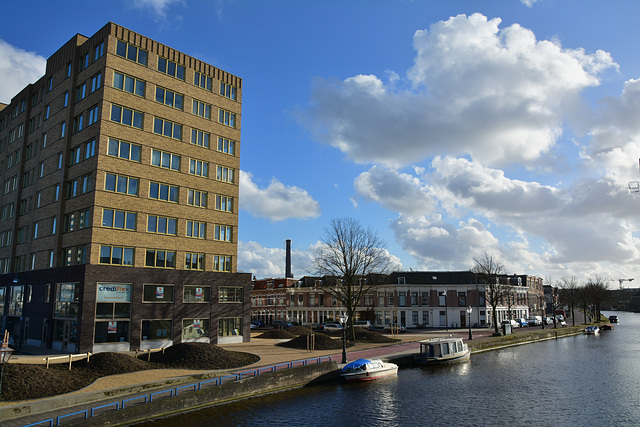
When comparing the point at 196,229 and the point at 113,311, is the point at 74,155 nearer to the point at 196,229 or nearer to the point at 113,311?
the point at 196,229

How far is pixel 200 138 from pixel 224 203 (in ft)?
27.1

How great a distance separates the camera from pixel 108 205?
1833 inches

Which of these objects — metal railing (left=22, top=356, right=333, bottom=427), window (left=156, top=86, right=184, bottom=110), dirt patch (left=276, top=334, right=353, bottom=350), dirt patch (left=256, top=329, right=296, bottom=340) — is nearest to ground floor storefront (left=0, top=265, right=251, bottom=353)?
dirt patch (left=256, top=329, right=296, bottom=340)

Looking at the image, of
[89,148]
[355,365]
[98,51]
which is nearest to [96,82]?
[98,51]

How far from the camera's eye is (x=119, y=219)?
155 ft

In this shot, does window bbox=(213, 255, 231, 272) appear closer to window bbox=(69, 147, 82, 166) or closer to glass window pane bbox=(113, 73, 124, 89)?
window bbox=(69, 147, 82, 166)

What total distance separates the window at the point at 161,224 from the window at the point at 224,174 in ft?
27.3

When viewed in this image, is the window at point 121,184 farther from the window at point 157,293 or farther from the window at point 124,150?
the window at point 157,293

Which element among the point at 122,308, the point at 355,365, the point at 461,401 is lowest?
the point at 461,401

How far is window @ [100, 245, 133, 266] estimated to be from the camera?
1801 inches

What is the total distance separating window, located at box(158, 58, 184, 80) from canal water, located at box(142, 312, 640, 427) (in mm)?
38771

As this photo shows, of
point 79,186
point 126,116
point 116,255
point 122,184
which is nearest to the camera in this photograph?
point 116,255

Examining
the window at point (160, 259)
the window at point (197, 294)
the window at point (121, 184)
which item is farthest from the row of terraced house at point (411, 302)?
the window at point (121, 184)

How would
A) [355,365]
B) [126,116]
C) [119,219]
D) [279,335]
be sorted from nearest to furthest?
1. [355,365]
2. [119,219]
3. [126,116]
4. [279,335]
